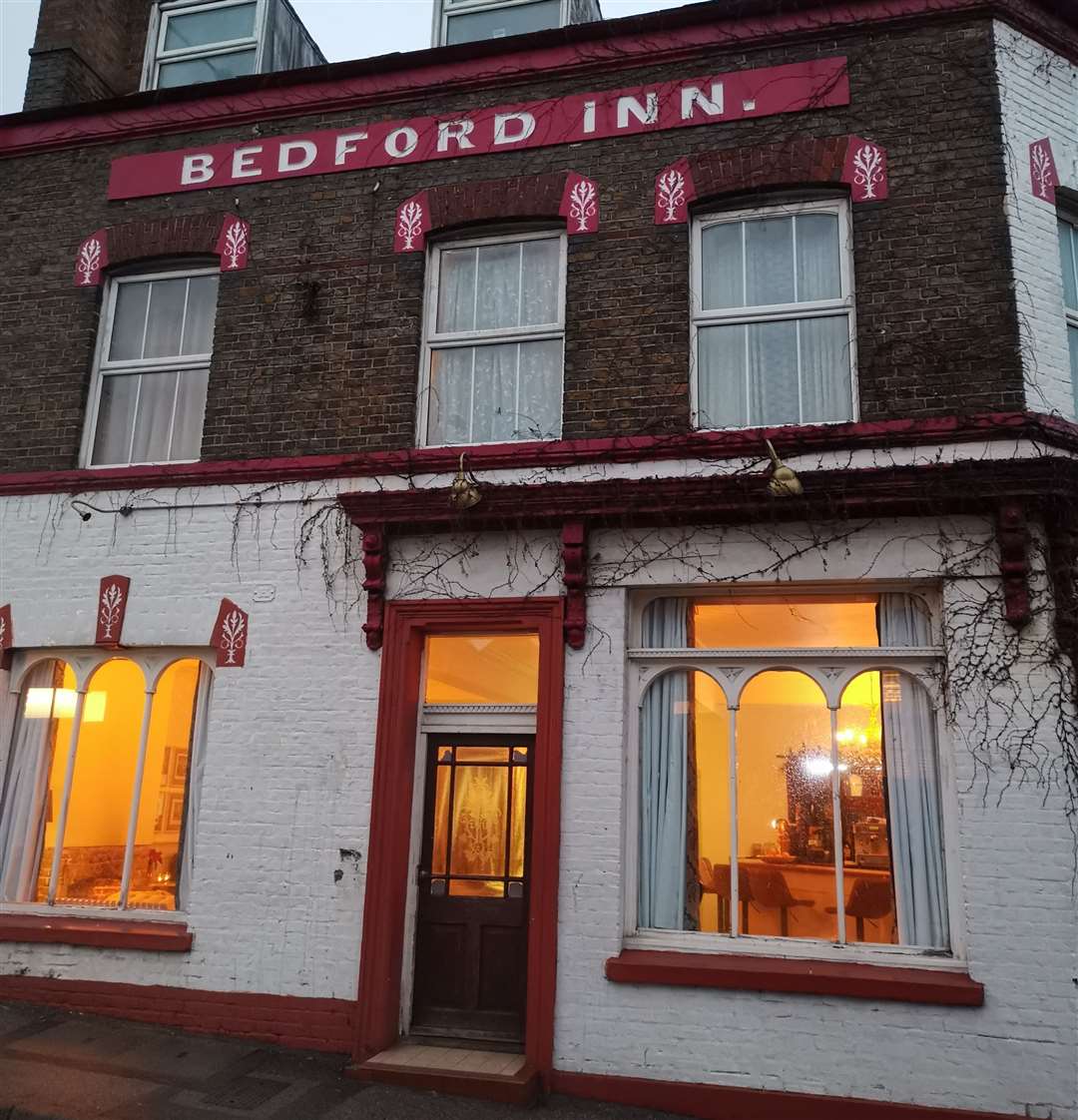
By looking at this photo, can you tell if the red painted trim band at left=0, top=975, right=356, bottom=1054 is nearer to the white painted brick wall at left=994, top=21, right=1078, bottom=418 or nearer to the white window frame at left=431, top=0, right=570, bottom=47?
the white painted brick wall at left=994, top=21, right=1078, bottom=418

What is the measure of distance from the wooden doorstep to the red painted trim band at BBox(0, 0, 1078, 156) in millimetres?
7435

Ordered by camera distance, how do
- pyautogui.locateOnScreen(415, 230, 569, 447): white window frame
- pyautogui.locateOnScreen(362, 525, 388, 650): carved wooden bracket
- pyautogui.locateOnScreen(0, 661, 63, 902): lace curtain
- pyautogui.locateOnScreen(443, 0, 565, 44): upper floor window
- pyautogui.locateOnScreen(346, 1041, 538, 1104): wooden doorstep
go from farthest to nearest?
pyautogui.locateOnScreen(443, 0, 565, 44): upper floor window
pyautogui.locateOnScreen(0, 661, 63, 902): lace curtain
pyautogui.locateOnScreen(415, 230, 569, 447): white window frame
pyautogui.locateOnScreen(362, 525, 388, 650): carved wooden bracket
pyautogui.locateOnScreen(346, 1041, 538, 1104): wooden doorstep

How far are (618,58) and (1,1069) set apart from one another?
334 inches

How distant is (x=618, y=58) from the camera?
801 centimetres

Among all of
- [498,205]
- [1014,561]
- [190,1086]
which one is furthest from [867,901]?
[498,205]

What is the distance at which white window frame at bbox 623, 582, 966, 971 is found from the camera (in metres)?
6.23

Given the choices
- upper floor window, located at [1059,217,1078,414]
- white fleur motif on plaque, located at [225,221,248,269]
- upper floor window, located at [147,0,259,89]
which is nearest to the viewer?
upper floor window, located at [1059,217,1078,414]

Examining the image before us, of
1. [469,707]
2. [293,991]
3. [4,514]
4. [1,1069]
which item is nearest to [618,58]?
[469,707]

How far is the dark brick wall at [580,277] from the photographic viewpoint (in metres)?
6.97

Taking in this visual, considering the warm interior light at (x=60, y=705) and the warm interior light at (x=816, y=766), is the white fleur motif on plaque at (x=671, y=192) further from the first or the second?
the warm interior light at (x=60, y=705)

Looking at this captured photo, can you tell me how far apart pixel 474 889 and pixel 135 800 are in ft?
9.30

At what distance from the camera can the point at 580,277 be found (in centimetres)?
769

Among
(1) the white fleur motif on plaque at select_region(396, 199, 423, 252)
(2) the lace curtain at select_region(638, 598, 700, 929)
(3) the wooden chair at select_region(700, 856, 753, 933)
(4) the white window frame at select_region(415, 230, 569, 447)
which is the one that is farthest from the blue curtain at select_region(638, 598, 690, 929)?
(1) the white fleur motif on plaque at select_region(396, 199, 423, 252)

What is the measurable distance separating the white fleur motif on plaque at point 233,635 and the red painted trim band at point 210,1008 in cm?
242
